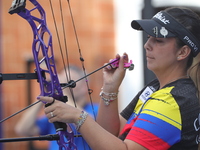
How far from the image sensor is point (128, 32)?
4809 millimetres

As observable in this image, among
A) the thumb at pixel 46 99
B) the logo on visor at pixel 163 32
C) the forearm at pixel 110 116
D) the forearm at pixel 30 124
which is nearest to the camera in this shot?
the thumb at pixel 46 99

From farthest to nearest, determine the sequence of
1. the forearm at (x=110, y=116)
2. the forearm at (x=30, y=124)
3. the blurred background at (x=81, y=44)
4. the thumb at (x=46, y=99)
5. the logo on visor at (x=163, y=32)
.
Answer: the blurred background at (x=81, y=44), the forearm at (x=30, y=124), the forearm at (x=110, y=116), the logo on visor at (x=163, y=32), the thumb at (x=46, y=99)

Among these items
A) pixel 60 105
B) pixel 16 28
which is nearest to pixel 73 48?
pixel 16 28

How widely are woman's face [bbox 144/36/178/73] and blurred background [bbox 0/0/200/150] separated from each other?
2.04m

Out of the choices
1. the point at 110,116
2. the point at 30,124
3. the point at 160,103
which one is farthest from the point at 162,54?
the point at 30,124

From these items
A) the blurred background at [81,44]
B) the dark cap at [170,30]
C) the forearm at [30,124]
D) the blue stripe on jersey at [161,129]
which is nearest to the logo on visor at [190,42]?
the dark cap at [170,30]

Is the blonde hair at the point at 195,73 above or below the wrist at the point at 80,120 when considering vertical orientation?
above

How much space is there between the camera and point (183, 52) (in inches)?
76.5

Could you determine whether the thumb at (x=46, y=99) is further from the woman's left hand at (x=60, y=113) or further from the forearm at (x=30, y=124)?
the forearm at (x=30, y=124)

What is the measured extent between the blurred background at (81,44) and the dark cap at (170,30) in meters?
2.01

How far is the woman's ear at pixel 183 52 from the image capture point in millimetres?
1937

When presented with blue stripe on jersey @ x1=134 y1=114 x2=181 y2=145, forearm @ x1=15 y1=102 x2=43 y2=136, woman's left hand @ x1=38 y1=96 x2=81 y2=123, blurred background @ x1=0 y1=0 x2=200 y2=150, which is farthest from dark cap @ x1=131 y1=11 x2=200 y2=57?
blurred background @ x1=0 y1=0 x2=200 y2=150

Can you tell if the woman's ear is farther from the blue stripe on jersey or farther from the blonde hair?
the blue stripe on jersey

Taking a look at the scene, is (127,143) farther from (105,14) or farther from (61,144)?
(105,14)
